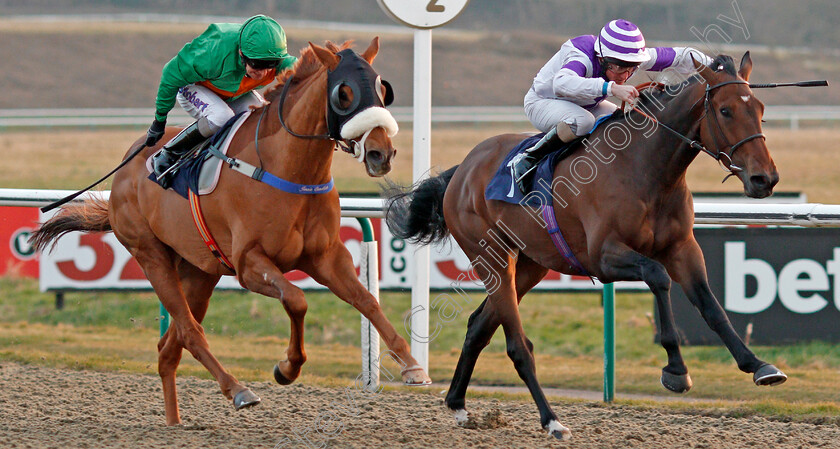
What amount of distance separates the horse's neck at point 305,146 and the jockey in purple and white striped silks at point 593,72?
1101 millimetres

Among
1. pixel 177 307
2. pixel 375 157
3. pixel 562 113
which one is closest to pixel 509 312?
pixel 562 113

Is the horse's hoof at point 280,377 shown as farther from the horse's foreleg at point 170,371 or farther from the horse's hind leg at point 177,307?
the horse's foreleg at point 170,371

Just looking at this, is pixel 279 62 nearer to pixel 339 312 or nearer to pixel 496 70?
pixel 339 312

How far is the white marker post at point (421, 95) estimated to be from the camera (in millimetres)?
5875

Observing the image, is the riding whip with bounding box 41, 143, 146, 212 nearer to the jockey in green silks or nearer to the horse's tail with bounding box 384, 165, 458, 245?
the jockey in green silks

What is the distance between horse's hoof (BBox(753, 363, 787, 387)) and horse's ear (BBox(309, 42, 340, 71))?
6.96ft

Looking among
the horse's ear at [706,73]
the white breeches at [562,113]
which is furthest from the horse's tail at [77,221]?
the horse's ear at [706,73]

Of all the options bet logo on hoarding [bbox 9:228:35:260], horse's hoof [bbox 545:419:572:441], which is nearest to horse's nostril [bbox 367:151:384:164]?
horse's hoof [bbox 545:419:572:441]

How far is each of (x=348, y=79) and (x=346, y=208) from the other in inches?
71.6

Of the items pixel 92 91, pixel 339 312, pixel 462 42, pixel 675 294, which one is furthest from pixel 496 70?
pixel 675 294

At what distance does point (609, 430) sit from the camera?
4.89 meters

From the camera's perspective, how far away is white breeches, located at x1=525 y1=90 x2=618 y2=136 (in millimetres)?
4812

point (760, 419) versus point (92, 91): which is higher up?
point (92, 91)

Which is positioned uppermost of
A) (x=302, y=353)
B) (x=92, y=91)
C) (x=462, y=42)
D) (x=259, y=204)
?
(x=462, y=42)
